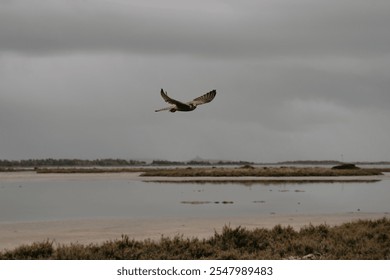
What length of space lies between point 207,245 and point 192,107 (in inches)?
236

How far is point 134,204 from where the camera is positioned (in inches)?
1277

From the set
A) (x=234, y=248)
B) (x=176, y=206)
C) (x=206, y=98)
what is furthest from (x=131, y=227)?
(x=206, y=98)

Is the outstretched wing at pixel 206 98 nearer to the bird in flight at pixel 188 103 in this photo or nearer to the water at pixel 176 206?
the bird in flight at pixel 188 103

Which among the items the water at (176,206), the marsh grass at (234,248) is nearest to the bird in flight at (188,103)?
the marsh grass at (234,248)

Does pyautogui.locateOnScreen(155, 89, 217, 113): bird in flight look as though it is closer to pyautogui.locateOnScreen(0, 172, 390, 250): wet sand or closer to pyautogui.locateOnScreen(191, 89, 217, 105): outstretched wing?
pyautogui.locateOnScreen(191, 89, 217, 105): outstretched wing

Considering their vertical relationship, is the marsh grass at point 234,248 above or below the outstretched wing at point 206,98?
below

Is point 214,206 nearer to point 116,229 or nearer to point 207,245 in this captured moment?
point 116,229

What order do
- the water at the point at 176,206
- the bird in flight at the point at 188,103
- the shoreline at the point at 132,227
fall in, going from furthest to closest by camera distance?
the water at the point at 176,206, the shoreline at the point at 132,227, the bird in flight at the point at 188,103

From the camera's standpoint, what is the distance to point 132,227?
2106 cm

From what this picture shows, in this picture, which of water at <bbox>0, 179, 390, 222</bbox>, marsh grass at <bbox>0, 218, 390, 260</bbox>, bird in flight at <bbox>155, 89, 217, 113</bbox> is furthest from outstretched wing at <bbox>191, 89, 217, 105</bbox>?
water at <bbox>0, 179, 390, 222</bbox>

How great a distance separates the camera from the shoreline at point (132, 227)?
17859 millimetres

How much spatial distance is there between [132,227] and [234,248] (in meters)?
7.32

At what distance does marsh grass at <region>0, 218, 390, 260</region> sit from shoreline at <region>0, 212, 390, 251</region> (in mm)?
2310

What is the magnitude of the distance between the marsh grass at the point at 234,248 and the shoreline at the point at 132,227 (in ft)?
7.58
